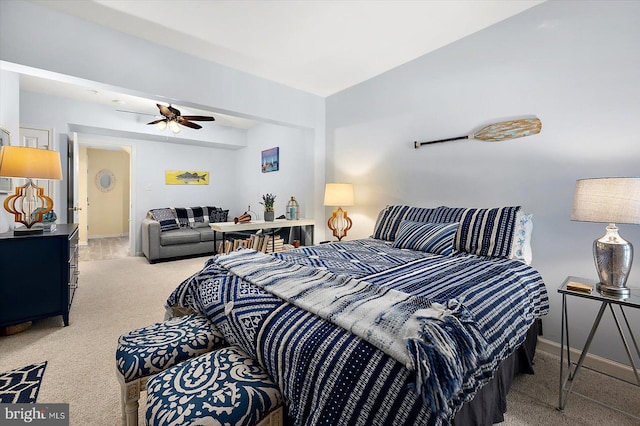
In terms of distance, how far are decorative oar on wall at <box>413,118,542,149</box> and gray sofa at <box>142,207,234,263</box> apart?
4113 mm

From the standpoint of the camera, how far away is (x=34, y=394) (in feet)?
5.36

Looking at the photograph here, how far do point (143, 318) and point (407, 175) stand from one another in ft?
9.76

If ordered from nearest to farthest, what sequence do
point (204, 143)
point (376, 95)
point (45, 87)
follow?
point (376, 95)
point (45, 87)
point (204, 143)

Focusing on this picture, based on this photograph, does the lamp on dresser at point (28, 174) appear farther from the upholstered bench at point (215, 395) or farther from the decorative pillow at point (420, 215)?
the decorative pillow at point (420, 215)

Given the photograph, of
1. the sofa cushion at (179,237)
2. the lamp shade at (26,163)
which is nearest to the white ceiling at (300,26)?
the lamp shade at (26,163)

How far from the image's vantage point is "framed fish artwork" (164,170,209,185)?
594 centimetres

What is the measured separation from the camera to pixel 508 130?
243 cm

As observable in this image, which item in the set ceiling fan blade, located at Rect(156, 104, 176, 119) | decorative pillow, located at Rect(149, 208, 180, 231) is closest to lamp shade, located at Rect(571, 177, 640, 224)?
ceiling fan blade, located at Rect(156, 104, 176, 119)

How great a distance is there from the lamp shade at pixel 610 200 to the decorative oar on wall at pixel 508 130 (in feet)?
2.67

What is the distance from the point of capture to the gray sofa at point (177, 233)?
4.84 m

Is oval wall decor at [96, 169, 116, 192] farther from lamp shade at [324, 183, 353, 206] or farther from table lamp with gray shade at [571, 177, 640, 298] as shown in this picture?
table lamp with gray shade at [571, 177, 640, 298]

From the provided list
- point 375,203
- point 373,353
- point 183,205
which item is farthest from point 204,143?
point 373,353

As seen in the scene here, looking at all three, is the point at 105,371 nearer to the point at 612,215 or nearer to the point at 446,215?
the point at 446,215

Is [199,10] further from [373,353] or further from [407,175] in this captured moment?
[373,353]
